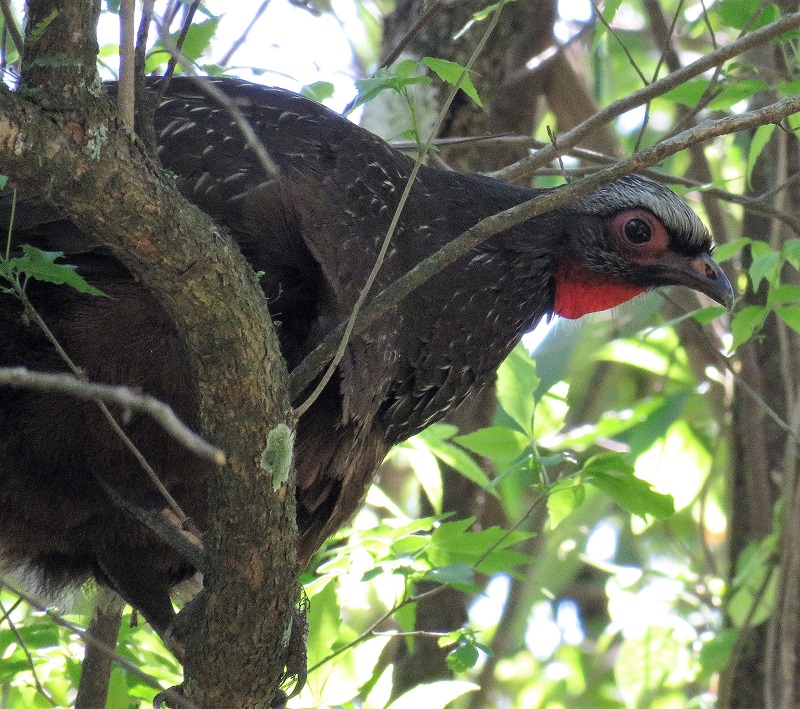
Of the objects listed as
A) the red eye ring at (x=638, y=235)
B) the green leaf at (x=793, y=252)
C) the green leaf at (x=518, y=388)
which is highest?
the green leaf at (x=793, y=252)

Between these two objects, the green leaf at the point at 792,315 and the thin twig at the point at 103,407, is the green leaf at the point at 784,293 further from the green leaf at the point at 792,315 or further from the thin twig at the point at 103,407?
the thin twig at the point at 103,407

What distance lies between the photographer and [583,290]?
Result: 129 inches

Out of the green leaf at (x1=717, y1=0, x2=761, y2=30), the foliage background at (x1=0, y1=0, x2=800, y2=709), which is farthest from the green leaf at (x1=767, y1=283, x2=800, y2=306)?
the green leaf at (x1=717, y1=0, x2=761, y2=30)

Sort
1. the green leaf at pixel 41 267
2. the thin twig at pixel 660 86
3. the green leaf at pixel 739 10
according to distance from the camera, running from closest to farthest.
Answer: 1. the green leaf at pixel 41 267
2. the thin twig at pixel 660 86
3. the green leaf at pixel 739 10

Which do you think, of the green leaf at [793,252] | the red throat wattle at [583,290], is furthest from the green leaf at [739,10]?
the red throat wattle at [583,290]

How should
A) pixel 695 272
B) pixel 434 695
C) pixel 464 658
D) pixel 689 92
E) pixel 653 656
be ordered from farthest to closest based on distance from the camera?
pixel 653 656 < pixel 695 272 < pixel 689 92 < pixel 434 695 < pixel 464 658

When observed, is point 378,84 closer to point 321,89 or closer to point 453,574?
point 321,89

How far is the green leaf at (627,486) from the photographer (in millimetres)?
2734

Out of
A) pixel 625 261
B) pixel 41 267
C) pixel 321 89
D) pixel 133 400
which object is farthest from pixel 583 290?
pixel 133 400

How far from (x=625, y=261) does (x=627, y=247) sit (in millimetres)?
42

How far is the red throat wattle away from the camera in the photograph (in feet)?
10.6

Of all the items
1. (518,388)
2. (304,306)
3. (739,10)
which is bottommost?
(518,388)

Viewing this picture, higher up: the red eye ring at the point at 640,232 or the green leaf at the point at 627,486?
the red eye ring at the point at 640,232

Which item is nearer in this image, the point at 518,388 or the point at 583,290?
the point at 518,388
